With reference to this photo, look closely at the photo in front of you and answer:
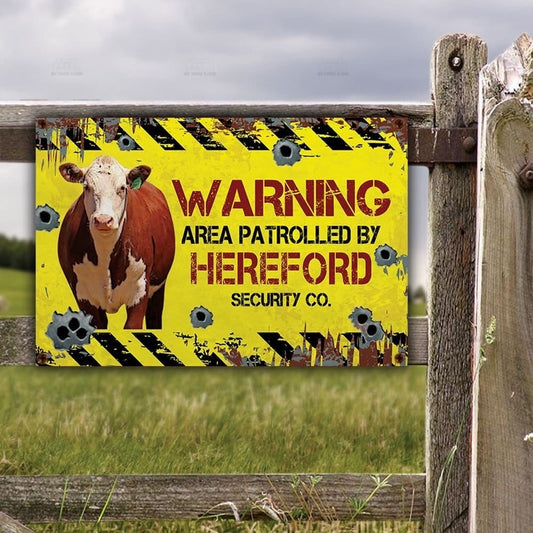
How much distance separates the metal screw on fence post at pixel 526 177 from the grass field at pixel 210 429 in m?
1.85

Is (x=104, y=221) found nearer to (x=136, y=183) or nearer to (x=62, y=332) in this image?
(x=136, y=183)

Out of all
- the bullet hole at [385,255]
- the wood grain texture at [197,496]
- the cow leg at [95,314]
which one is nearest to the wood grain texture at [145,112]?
the bullet hole at [385,255]

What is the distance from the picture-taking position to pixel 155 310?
12.6 ft

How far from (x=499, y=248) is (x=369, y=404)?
15.2ft

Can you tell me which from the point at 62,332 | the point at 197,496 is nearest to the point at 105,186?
the point at 62,332

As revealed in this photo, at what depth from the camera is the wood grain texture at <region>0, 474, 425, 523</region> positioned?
384cm

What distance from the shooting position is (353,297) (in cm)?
380

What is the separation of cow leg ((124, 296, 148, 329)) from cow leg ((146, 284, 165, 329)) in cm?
2

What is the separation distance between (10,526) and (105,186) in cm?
164

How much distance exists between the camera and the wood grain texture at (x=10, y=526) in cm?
360

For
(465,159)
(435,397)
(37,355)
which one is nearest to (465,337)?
Answer: (435,397)

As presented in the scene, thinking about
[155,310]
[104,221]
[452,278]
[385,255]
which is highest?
[104,221]

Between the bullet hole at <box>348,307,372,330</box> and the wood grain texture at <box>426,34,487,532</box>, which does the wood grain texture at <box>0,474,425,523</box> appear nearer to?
the wood grain texture at <box>426,34,487,532</box>

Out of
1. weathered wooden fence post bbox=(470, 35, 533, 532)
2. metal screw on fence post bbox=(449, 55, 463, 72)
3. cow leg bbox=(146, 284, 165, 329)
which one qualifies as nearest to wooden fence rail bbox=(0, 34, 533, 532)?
metal screw on fence post bbox=(449, 55, 463, 72)
